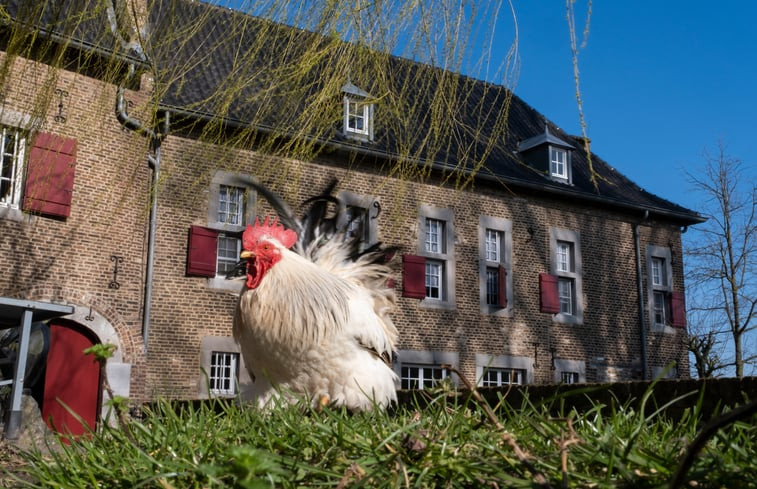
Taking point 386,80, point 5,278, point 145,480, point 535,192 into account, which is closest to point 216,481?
point 145,480

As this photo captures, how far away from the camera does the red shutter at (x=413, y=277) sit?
16.5 metres

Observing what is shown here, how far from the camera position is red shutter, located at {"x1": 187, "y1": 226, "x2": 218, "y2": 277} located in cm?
1397

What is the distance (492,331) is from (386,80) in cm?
1495

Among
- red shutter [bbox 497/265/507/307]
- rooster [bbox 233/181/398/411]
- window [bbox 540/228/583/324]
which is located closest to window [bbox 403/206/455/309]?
red shutter [bbox 497/265/507/307]

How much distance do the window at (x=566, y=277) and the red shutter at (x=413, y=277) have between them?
3.59 m

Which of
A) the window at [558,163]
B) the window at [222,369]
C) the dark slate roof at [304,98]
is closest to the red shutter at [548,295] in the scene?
the dark slate roof at [304,98]

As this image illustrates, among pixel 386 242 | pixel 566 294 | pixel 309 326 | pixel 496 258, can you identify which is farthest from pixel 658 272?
pixel 309 326

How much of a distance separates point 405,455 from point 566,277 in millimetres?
17941

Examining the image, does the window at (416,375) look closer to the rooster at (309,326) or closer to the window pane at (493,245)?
the window pane at (493,245)

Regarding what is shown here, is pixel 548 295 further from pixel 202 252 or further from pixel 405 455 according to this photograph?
pixel 405 455

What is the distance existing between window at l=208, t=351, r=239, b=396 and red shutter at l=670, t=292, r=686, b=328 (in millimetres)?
12090

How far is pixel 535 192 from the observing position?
19.0 m

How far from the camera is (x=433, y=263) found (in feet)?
57.3

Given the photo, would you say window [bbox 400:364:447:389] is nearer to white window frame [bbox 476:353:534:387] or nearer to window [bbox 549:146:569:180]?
white window frame [bbox 476:353:534:387]
